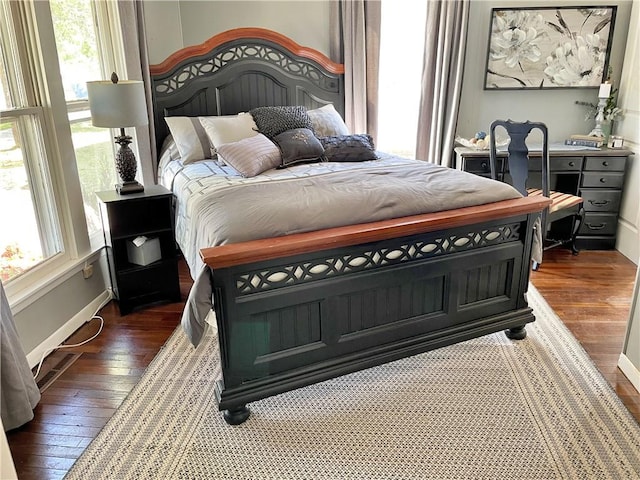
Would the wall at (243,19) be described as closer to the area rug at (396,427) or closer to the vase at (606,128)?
the vase at (606,128)

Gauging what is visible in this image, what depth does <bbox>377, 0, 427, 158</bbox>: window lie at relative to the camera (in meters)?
4.17

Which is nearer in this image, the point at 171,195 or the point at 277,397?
the point at 277,397

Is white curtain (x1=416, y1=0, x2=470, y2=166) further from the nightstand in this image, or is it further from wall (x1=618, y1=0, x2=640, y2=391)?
the nightstand

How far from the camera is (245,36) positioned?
12.6ft

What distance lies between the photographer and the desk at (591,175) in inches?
151

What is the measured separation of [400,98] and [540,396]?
9.81ft

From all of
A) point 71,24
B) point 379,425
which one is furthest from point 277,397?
point 71,24

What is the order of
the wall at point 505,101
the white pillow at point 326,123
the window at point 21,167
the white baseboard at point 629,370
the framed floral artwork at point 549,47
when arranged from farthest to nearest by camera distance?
the wall at point 505,101
the framed floral artwork at point 549,47
the white pillow at point 326,123
the window at point 21,167
the white baseboard at point 629,370

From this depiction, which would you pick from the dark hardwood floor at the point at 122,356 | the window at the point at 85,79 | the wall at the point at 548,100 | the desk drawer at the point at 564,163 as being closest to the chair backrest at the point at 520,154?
the desk drawer at the point at 564,163

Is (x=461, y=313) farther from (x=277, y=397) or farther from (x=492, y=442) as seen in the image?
(x=277, y=397)

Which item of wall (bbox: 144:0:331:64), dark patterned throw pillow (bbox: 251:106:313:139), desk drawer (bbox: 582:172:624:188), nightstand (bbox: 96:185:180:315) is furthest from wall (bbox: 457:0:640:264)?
nightstand (bbox: 96:185:180:315)

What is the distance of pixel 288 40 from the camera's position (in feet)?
13.0

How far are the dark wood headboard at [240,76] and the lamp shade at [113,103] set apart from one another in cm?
108

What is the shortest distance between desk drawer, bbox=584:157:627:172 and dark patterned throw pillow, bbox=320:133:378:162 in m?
1.85
